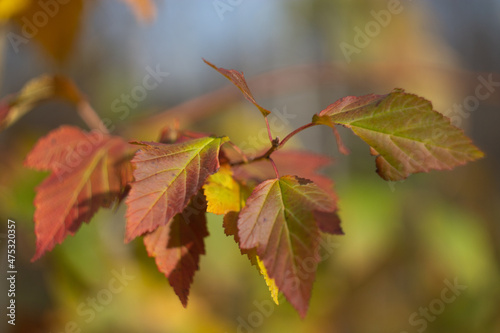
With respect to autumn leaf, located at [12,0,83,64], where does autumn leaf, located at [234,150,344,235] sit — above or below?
below

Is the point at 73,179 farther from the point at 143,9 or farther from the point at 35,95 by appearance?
the point at 143,9

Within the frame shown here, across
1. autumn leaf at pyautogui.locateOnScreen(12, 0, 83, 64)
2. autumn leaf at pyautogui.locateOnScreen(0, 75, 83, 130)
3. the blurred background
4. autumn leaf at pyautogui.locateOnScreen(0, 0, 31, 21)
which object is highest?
autumn leaf at pyautogui.locateOnScreen(0, 0, 31, 21)

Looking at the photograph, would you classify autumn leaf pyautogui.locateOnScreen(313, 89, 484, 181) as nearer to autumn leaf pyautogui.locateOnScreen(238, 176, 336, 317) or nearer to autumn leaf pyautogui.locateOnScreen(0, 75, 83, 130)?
autumn leaf pyautogui.locateOnScreen(238, 176, 336, 317)

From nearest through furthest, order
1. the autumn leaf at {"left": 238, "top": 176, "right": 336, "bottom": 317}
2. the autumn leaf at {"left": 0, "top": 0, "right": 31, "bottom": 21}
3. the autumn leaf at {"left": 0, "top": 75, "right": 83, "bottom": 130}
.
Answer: the autumn leaf at {"left": 238, "top": 176, "right": 336, "bottom": 317} → the autumn leaf at {"left": 0, "top": 75, "right": 83, "bottom": 130} → the autumn leaf at {"left": 0, "top": 0, "right": 31, "bottom": 21}

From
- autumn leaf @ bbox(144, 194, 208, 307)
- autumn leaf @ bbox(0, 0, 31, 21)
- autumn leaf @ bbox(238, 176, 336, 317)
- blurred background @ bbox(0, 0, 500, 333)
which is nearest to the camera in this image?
autumn leaf @ bbox(238, 176, 336, 317)

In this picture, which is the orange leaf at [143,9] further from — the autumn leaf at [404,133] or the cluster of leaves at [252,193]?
the autumn leaf at [404,133]

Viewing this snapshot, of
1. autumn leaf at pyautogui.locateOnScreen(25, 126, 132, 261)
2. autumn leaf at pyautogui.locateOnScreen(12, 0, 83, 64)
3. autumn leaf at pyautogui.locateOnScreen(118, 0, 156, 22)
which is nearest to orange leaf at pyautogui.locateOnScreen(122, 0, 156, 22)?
autumn leaf at pyautogui.locateOnScreen(118, 0, 156, 22)

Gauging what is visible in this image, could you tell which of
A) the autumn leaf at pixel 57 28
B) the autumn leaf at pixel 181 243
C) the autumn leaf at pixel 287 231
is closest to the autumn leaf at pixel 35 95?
the autumn leaf at pixel 57 28

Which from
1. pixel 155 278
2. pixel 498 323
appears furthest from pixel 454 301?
pixel 155 278
